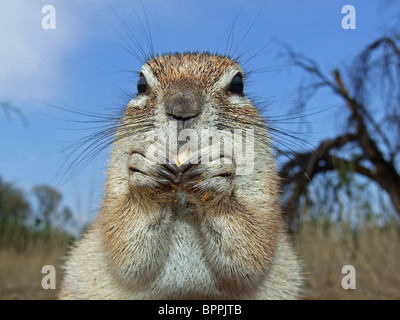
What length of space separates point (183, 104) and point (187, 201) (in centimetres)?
52

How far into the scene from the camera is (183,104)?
1985 mm

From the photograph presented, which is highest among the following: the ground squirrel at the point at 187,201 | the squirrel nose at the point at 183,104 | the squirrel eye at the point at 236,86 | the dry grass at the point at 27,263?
the squirrel eye at the point at 236,86

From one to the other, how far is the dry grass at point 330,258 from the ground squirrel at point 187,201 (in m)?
3.70

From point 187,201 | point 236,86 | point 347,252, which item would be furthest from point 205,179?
point 347,252

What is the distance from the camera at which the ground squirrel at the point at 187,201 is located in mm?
2000

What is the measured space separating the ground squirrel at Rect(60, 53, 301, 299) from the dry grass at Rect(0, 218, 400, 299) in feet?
12.1

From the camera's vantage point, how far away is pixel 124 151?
2369mm

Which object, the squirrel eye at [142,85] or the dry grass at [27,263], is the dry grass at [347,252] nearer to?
the dry grass at [27,263]

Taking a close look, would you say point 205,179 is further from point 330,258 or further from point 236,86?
point 330,258

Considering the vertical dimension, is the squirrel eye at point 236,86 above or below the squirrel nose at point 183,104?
above

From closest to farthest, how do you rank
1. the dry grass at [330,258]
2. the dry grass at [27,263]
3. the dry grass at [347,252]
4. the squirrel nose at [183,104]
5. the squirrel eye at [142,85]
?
1. the squirrel nose at [183,104]
2. the squirrel eye at [142,85]
3. the dry grass at [330,258]
4. the dry grass at [347,252]
5. the dry grass at [27,263]

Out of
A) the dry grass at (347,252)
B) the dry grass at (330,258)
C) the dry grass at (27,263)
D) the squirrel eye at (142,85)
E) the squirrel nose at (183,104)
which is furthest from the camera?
the dry grass at (27,263)

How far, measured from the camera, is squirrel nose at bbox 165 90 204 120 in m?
1.96

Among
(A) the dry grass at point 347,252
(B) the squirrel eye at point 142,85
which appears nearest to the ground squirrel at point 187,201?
(B) the squirrel eye at point 142,85
